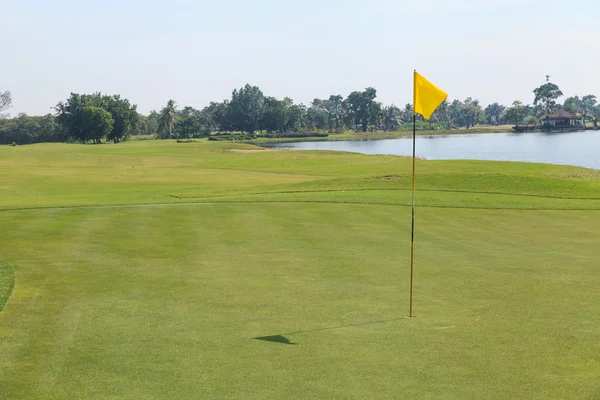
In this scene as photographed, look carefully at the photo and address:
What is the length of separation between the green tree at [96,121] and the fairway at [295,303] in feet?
352

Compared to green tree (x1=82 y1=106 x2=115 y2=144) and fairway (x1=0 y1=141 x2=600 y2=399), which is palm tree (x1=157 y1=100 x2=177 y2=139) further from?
fairway (x1=0 y1=141 x2=600 y2=399)

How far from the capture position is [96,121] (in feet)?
431

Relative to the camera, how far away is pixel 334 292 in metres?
13.3

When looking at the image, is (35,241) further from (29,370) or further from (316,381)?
(316,381)

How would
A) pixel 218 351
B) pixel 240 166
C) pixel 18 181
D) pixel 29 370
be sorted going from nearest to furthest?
pixel 29 370 → pixel 218 351 → pixel 18 181 → pixel 240 166

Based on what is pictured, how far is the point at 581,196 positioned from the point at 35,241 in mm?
26792

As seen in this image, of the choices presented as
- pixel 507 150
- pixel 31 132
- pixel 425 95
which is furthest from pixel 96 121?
pixel 425 95

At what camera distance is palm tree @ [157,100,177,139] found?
178500 millimetres

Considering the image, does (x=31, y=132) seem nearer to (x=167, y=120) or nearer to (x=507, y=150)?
(x=167, y=120)

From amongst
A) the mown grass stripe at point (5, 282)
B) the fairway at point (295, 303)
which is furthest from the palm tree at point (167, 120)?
the mown grass stripe at point (5, 282)

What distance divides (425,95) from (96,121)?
12633 cm

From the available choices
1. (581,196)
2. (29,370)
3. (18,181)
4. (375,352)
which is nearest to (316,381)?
(375,352)

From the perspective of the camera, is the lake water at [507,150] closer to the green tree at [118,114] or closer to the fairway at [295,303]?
the green tree at [118,114]

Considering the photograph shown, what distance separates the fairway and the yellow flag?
352cm
